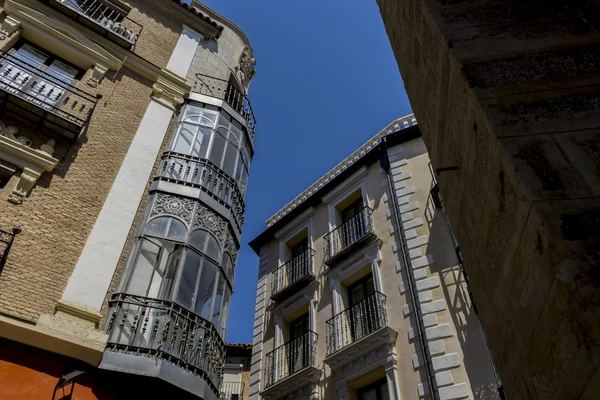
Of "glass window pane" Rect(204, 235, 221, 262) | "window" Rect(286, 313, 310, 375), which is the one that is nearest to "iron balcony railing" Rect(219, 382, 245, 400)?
"window" Rect(286, 313, 310, 375)

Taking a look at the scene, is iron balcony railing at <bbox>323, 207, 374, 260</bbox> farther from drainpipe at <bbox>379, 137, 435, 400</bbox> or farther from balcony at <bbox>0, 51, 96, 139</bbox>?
balcony at <bbox>0, 51, 96, 139</bbox>

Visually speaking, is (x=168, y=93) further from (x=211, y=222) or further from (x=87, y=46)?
(x=211, y=222)

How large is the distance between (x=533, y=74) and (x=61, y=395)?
24.7 ft

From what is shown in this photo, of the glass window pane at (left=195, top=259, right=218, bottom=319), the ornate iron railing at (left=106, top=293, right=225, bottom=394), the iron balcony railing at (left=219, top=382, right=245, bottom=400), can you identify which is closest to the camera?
the ornate iron railing at (left=106, top=293, right=225, bottom=394)

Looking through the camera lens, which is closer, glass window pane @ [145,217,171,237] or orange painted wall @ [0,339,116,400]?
orange painted wall @ [0,339,116,400]

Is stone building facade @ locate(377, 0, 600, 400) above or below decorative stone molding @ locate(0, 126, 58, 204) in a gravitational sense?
below

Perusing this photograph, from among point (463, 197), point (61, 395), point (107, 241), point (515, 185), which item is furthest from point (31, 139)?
point (515, 185)

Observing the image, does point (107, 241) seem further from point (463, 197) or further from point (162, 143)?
point (463, 197)

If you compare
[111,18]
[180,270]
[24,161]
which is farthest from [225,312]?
[111,18]

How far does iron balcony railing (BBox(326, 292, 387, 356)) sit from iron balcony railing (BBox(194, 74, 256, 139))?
20.4 ft

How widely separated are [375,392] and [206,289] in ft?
17.1

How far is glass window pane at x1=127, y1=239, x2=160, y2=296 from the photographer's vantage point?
8648 millimetres

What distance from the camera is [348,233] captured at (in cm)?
1526

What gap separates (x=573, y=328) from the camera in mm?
1859
